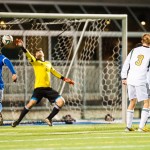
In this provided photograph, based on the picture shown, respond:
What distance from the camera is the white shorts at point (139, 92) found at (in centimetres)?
1632

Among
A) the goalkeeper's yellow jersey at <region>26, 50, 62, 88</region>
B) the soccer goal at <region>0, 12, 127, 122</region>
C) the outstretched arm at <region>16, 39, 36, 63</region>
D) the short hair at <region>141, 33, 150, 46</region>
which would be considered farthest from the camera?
the soccer goal at <region>0, 12, 127, 122</region>

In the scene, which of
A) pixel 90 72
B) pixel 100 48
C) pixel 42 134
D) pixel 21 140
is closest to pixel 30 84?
pixel 90 72

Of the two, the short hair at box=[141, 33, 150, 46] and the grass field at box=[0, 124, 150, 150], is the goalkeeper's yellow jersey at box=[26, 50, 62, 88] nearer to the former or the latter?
the grass field at box=[0, 124, 150, 150]

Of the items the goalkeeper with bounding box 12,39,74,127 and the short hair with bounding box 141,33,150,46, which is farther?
the goalkeeper with bounding box 12,39,74,127

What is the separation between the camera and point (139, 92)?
16.4m

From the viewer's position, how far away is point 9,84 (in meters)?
23.0

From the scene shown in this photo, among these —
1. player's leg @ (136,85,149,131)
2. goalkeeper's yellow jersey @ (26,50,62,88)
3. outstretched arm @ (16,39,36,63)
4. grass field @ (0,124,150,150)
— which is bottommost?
grass field @ (0,124,150,150)

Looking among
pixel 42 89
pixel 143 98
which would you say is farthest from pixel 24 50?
pixel 143 98

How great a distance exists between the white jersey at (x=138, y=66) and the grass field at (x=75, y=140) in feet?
3.44

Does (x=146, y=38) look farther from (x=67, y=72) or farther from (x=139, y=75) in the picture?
(x=67, y=72)

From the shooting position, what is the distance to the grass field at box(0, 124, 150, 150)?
1283 cm

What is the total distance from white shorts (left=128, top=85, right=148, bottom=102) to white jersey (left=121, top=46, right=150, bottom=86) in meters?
0.08

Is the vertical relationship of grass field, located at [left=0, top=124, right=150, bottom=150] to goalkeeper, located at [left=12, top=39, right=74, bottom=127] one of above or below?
below

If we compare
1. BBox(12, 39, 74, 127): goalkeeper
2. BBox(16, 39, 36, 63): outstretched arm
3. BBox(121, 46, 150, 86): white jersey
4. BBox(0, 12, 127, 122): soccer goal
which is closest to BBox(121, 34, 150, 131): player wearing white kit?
BBox(121, 46, 150, 86): white jersey
